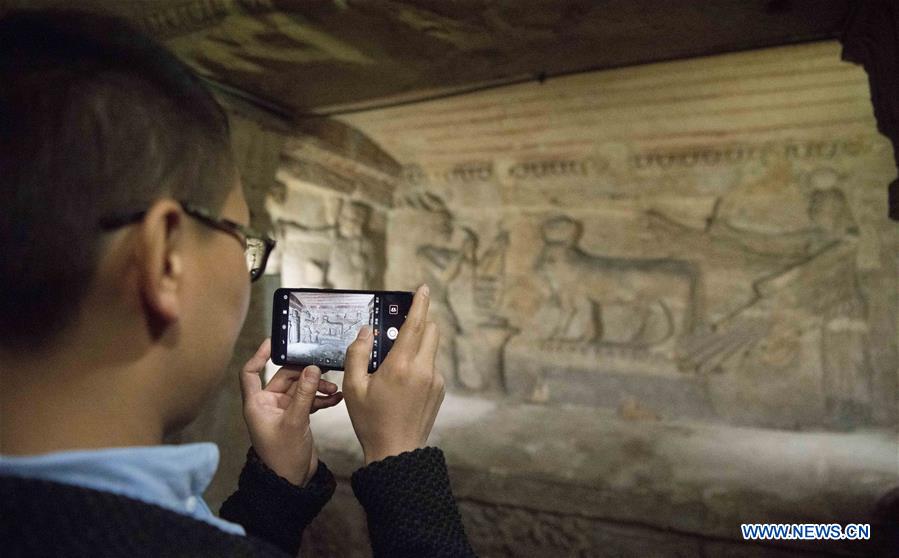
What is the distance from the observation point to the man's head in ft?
1.47

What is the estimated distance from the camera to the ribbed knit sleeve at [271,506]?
79cm

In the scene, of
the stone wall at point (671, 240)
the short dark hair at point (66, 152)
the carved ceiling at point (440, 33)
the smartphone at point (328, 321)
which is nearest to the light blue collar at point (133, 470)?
the short dark hair at point (66, 152)

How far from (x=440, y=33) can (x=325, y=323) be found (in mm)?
1224

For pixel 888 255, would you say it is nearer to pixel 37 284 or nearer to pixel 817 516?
pixel 817 516

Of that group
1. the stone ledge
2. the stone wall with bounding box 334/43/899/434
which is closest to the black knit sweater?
the stone ledge

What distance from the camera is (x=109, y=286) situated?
1.57 feet

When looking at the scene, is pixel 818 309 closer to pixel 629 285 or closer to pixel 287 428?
pixel 629 285

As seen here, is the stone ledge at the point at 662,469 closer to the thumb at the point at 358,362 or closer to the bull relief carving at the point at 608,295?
the bull relief carving at the point at 608,295

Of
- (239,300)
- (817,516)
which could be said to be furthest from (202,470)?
(817,516)

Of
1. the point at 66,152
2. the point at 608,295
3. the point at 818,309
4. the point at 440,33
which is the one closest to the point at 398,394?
the point at 66,152

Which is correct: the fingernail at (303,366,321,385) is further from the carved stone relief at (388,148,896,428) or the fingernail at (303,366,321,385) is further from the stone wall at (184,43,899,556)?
the carved stone relief at (388,148,896,428)

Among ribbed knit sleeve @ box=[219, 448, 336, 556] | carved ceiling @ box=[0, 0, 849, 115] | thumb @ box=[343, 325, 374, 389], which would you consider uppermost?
carved ceiling @ box=[0, 0, 849, 115]

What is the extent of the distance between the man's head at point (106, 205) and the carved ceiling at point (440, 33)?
1242 millimetres

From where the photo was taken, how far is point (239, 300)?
58cm
